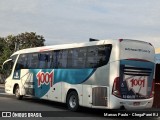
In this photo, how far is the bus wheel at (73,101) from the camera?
15.9 metres

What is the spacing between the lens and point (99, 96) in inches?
572

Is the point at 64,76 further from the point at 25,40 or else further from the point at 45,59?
the point at 25,40

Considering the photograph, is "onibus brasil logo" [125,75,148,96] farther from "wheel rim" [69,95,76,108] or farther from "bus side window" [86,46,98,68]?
"wheel rim" [69,95,76,108]

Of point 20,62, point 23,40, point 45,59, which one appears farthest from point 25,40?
point 45,59

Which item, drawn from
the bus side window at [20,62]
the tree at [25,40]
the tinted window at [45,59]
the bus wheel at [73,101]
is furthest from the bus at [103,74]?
the tree at [25,40]

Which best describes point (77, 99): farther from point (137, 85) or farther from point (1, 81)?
point (1, 81)

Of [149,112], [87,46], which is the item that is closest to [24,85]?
[87,46]

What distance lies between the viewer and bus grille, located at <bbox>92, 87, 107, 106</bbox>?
1430 centimetres

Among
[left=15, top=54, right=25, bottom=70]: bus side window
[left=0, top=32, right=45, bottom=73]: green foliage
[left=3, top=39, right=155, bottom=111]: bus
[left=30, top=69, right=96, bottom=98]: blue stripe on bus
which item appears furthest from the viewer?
[left=0, top=32, right=45, bottom=73]: green foliage

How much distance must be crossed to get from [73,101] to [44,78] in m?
3.05

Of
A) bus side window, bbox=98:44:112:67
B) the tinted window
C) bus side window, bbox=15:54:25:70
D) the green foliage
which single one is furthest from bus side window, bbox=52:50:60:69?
the green foliage

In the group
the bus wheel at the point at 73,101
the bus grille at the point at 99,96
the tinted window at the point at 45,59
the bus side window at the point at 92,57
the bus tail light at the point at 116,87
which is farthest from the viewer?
the tinted window at the point at 45,59

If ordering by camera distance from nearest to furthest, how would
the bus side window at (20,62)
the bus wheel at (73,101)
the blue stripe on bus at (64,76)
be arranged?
1. the blue stripe on bus at (64,76)
2. the bus wheel at (73,101)
3. the bus side window at (20,62)

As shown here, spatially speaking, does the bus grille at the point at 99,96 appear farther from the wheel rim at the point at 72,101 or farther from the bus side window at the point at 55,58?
the bus side window at the point at 55,58
